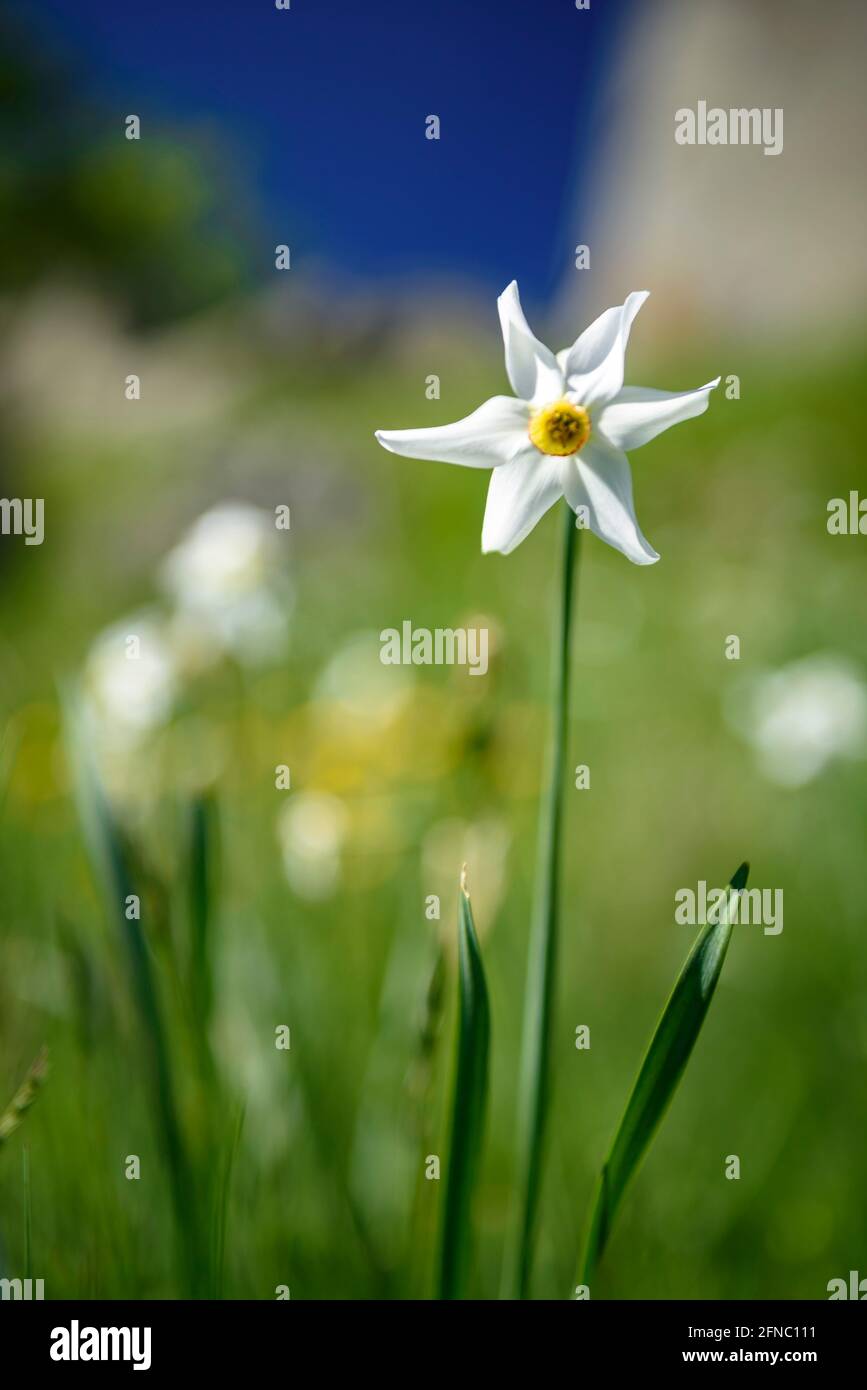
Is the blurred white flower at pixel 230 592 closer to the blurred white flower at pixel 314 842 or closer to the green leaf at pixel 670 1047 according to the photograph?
the blurred white flower at pixel 314 842

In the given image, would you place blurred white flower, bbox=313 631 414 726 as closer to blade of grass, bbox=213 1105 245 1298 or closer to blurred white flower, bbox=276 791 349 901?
blurred white flower, bbox=276 791 349 901

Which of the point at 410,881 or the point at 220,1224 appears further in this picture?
the point at 410,881

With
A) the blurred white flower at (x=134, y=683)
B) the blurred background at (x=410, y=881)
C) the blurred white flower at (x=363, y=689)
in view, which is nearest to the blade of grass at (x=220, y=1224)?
the blurred background at (x=410, y=881)

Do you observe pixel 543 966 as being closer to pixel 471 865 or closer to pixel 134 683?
pixel 471 865

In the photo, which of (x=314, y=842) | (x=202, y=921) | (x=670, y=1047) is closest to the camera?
(x=670, y=1047)

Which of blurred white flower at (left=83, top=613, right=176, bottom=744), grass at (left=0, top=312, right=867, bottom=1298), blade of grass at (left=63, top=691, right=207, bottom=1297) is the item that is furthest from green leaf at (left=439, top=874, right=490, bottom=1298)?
blurred white flower at (left=83, top=613, right=176, bottom=744)

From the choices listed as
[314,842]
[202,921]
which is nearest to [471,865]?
[314,842]
